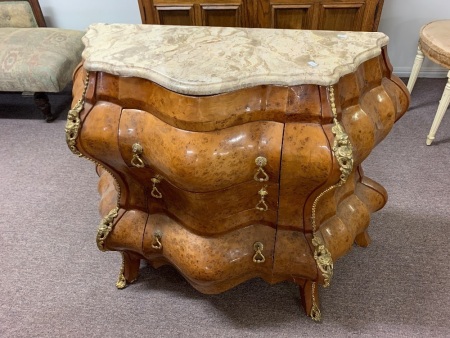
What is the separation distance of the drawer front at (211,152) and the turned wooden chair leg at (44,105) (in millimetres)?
1543

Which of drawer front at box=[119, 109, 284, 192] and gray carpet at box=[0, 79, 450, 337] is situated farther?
gray carpet at box=[0, 79, 450, 337]

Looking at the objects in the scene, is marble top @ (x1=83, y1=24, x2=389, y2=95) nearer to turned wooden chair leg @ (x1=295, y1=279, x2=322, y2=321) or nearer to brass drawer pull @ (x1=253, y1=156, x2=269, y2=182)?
brass drawer pull @ (x1=253, y1=156, x2=269, y2=182)

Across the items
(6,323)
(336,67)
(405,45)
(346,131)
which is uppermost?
(336,67)

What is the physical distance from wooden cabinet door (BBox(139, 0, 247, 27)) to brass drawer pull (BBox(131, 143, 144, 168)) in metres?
1.28

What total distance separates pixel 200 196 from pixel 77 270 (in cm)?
76

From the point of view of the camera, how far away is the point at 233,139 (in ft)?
2.98

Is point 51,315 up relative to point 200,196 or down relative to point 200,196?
down

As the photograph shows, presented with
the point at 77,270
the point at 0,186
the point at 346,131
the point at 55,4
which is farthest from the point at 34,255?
the point at 55,4

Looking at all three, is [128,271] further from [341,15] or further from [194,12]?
[341,15]

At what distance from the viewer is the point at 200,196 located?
997mm

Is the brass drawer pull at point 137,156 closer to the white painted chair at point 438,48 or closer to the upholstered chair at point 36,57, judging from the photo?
the upholstered chair at point 36,57

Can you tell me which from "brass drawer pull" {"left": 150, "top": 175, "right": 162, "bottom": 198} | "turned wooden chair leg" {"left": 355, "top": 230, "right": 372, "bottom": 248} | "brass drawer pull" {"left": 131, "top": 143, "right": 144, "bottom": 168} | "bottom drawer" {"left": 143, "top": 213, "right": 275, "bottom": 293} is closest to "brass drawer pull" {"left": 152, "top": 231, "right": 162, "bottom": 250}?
"bottom drawer" {"left": 143, "top": 213, "right": 275, "bottom": 293}

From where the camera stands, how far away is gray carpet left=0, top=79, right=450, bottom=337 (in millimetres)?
1272

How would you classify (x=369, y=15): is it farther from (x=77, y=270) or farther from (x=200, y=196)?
(x=77, y=270)
